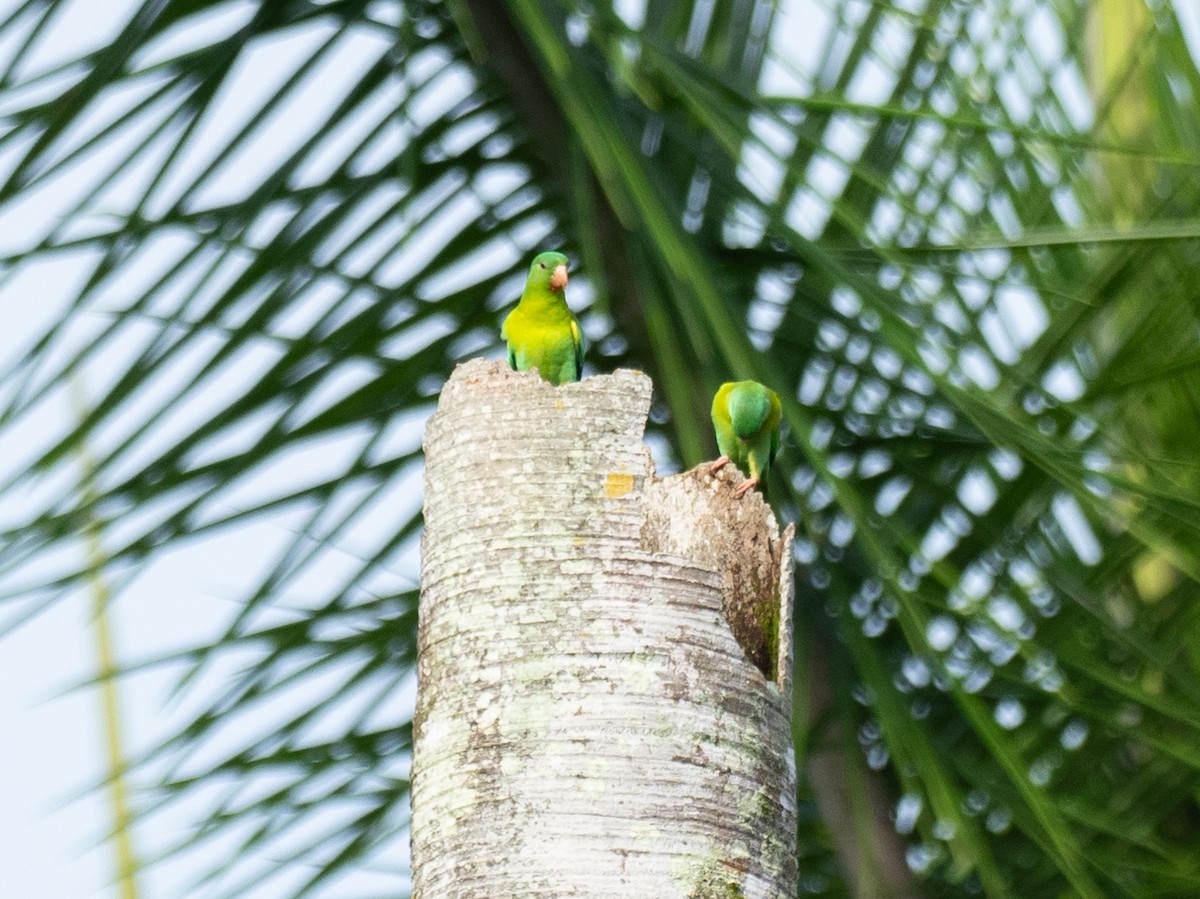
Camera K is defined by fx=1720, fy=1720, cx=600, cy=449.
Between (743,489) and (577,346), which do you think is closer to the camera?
(743,489)

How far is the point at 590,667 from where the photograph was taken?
108cm

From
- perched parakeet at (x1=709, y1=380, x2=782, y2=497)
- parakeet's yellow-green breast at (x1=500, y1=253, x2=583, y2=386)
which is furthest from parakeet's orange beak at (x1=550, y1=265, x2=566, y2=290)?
perched parakeet at (x1=709, y1=380, x2=782, y2=497)

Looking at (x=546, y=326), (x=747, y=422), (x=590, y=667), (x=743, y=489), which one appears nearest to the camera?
(x=590, y=667)

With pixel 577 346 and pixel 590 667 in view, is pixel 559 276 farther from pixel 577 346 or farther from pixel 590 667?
pixel 590 667

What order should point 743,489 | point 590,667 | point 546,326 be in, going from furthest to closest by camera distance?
point 546,326 → point 743,489 → point 590,667

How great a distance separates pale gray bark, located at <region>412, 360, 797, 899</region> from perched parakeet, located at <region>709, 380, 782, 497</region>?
1.58 ft

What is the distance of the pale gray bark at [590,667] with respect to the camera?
1.04 metres

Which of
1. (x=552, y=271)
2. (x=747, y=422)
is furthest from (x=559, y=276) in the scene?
(x=747, y=422)

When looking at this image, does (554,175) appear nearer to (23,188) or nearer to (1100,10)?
(23,188)

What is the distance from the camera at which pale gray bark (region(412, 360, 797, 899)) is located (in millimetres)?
1043

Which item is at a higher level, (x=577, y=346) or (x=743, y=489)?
(x=577, y=346)

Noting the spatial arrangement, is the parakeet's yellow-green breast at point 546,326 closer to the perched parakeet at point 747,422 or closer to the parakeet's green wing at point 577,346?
the parakeet's green wing at point 577,346

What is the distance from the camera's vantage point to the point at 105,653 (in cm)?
202

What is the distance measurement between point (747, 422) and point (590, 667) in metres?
0.70
